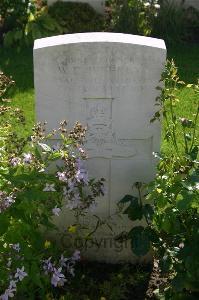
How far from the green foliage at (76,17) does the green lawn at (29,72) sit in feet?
2.68

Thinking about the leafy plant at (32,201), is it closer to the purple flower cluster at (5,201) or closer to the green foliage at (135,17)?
the purple flower cluster at (5,201)

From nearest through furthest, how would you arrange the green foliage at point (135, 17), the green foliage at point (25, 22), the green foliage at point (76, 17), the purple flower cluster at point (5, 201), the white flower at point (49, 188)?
the purple flower cluster at point (5, 201)
the white flower at point (49, 188)
the green foliage at point (135, 17)
the green foliage at point (25, 22)
the green foliage at point (76, 17)

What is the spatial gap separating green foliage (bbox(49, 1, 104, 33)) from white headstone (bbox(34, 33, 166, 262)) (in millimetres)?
5222

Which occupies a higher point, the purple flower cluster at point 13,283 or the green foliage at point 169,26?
the purple flower cluster at point 13,283

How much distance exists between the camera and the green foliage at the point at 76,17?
8820 millimetres

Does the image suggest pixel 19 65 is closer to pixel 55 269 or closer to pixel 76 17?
pixel 76 17

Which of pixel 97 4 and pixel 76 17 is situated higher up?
pixel 97 4

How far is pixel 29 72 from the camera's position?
7.52 meters

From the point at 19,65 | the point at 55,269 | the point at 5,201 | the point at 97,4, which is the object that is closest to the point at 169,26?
the point at 97,4

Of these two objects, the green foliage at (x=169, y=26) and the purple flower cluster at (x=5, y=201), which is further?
the green foliage at (x=169, y=26)

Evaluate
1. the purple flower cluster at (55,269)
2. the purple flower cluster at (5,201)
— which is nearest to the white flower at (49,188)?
the purple flower cluster at (5,201)

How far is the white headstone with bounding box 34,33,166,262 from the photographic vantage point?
354cm

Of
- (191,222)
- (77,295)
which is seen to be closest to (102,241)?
(77,295)

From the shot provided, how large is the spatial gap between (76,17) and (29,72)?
5.78ft
